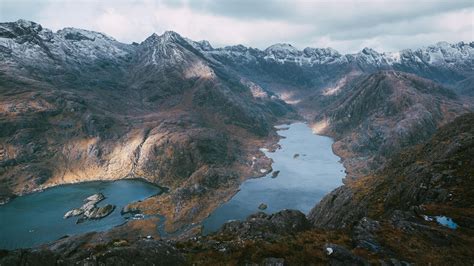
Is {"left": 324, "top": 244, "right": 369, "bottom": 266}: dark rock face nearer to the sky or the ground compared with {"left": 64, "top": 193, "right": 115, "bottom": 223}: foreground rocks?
nearer to the sky

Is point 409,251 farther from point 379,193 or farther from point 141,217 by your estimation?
point 141,217

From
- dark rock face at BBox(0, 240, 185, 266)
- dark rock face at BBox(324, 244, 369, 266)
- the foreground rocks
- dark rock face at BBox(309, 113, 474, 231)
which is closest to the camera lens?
dark rock face at BBox(0, 240, 185, 266)

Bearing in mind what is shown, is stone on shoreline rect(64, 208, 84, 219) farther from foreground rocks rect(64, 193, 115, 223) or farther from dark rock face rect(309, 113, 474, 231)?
dark rock face rect(309, 113, 474, 231)

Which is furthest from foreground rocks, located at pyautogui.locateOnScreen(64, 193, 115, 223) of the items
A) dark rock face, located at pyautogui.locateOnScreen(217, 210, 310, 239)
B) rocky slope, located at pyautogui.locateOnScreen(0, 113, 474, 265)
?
dark rock face, located at pyautogui.locateOnScreen(217, 210, 310, 239)

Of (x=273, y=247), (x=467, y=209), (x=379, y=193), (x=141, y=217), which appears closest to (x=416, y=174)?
(x=379, y=193)

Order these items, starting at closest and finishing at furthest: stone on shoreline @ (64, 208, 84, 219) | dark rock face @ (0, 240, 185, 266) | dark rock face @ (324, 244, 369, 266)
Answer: dark rock face @ (0, 240, 185, 266)
dark rock face @ (324, 244, 369, 266)
stone on shoreline @ (64, 208, 84, 219)

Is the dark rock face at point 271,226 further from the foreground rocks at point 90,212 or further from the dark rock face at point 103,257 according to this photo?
the foreground rocks at point 90,212

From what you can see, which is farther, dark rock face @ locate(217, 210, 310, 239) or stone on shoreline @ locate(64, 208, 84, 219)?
stone on shoreline @ locate(64, 208, 84, 219)

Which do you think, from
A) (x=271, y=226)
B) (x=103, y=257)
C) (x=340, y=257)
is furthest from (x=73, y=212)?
(x=340, y=257)

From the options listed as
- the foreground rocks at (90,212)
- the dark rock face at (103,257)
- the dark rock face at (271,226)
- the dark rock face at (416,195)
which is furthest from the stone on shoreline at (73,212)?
the dark rock face at (103,257)

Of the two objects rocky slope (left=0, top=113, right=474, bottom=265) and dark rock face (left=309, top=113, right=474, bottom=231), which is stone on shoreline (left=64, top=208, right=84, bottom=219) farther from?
rocky slope (left=0, top=113, right=474, bottom=265)

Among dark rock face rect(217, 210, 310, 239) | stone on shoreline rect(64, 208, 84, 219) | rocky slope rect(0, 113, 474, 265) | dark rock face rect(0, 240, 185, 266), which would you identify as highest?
dark rock face rect(0, 240, 185, 266)
